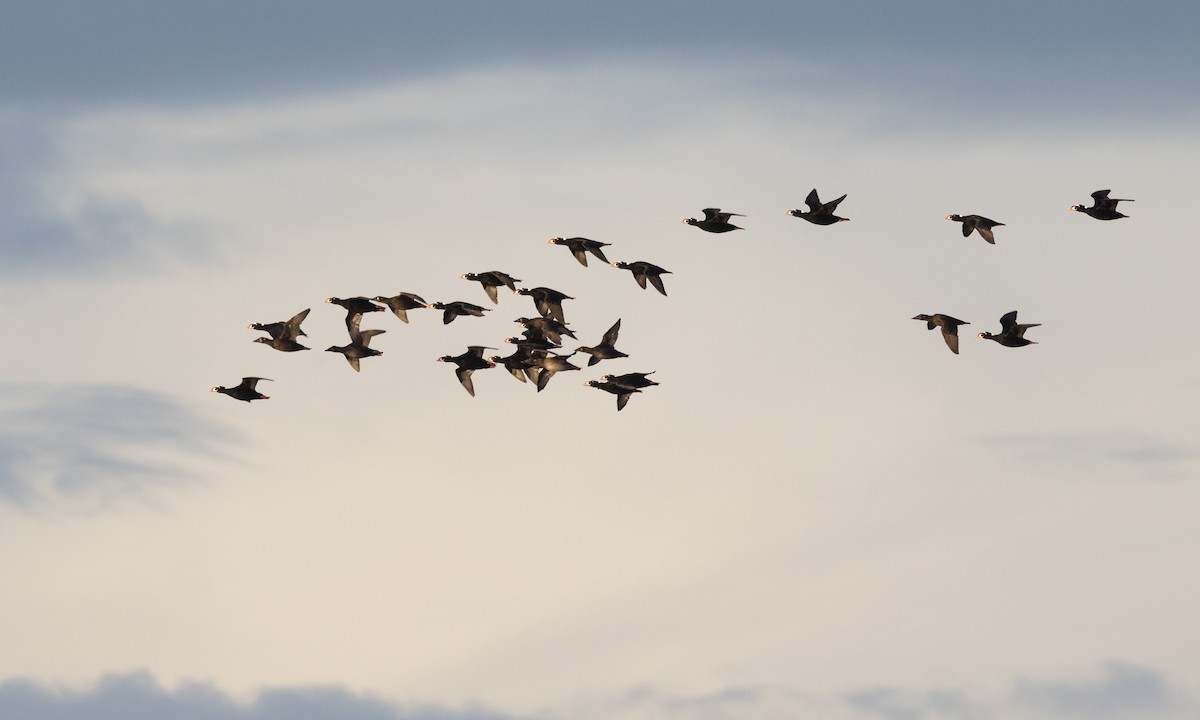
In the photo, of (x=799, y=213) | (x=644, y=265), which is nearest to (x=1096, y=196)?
(x=799, y=213)

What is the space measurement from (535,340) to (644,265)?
7998 millimetres

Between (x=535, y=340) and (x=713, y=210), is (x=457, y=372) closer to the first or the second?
(x=535, y=340)

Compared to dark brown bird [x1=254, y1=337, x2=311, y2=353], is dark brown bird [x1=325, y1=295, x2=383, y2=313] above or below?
above

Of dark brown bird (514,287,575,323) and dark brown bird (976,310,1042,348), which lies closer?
dark brown bird (976,310,1042,348)

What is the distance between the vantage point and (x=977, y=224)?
452 feet

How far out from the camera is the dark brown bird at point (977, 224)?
137 meters

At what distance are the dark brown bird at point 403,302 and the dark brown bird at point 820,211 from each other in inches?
936

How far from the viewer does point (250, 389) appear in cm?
13862

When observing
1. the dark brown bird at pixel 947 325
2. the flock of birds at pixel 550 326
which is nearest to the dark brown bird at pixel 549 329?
the flock of birds at pixel 550 326

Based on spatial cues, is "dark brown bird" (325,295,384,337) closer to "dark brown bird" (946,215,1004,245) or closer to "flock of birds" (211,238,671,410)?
"flock of birds" (211,238,671,410)

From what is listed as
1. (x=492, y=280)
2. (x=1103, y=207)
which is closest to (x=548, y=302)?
(x=492, y=280)

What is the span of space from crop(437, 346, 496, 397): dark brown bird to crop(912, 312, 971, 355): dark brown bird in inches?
1031

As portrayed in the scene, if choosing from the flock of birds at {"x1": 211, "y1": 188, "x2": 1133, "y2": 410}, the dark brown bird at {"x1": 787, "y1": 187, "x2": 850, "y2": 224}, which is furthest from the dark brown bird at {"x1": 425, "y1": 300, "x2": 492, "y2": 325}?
the dark brown bird at {"x1": 787, "y1": 187, "x2": 850, "y2": 224}

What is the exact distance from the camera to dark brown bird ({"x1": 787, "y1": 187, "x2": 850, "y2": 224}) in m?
135
